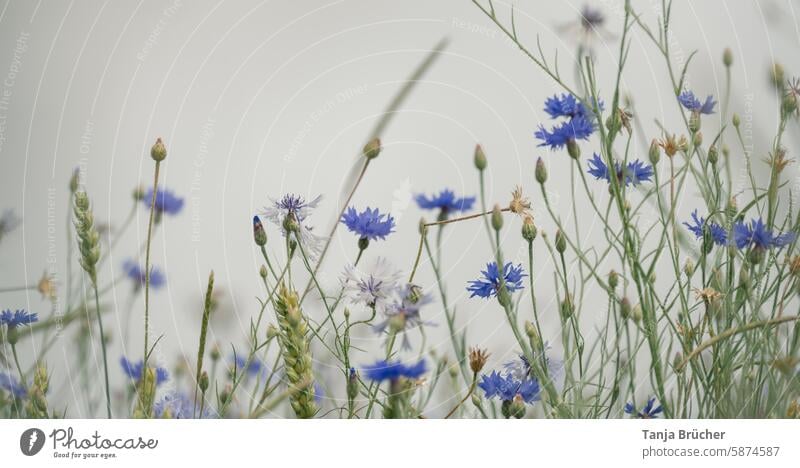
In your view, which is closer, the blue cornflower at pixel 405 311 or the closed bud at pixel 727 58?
the blue cornflower at pixel 405 311

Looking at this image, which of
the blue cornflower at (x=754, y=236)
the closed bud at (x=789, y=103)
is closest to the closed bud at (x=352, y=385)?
the blue cornflower at (x=754, y=236)

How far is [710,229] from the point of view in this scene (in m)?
0.81

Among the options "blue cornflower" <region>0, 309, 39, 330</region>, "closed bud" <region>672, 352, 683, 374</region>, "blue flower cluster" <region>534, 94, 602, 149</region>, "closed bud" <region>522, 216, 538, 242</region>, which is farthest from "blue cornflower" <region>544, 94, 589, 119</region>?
"blue cornflower" <region>0, 309, 39, 330</region>

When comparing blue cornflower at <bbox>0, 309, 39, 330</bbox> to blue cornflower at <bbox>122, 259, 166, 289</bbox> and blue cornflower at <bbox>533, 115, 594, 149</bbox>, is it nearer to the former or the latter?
blue cornflower at <bbox>122, 259, 166, 289</bbox>

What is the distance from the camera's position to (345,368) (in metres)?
0.78

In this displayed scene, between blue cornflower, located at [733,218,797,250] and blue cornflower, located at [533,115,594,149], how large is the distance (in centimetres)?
14

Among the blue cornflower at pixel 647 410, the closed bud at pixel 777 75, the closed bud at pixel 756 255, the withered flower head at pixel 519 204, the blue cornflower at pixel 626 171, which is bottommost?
the blue cornflower at pixel 647 410

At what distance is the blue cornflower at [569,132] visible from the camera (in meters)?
0.81

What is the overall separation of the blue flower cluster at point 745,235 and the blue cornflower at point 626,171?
6 cm

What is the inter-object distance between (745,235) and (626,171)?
11 cm

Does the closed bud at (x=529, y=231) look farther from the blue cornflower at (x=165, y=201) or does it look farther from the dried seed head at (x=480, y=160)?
the blue cornflower at (x=165, y=201)

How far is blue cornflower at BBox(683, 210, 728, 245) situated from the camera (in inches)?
32.0

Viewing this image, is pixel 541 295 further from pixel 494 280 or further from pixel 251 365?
pixel 251 365

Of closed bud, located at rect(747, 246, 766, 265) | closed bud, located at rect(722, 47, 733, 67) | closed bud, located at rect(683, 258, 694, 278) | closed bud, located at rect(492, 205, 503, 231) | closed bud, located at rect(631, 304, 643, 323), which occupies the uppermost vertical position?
closed bud, located at rect(722, 47, 733, 67)
